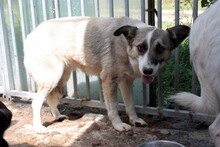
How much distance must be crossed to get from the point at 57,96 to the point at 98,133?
0.81m

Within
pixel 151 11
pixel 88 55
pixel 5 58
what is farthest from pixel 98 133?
pixel 5 58

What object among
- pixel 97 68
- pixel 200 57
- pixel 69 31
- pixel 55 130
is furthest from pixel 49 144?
pixel 200 57

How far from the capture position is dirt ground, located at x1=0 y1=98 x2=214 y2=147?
381 centimetres

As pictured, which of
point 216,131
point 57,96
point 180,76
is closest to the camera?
point 216,131

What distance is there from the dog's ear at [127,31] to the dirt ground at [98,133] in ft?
3.58

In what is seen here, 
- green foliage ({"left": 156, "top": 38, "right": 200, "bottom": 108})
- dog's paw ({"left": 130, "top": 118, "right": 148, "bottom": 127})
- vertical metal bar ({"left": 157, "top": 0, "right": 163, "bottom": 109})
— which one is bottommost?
dog's paw ({"left": 130, "top": 118, "right": 148, "bottom": 127})

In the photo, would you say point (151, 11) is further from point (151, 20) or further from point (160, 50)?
point (160, 50)

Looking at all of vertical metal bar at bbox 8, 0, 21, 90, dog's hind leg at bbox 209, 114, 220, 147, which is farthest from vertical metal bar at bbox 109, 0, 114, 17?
dog's hind leg at bbox 209, 114, 220, 147

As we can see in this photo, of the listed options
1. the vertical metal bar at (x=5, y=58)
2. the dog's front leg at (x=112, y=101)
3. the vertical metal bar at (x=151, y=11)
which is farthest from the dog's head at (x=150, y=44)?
the vertical metal bar at (x=5, y=58)

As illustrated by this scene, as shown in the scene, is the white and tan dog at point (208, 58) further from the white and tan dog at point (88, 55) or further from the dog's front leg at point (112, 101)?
the dog's front leg at point (112, 101)

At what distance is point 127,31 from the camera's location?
12.3ft

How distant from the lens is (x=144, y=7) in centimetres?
413

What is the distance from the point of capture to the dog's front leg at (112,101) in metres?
4.05

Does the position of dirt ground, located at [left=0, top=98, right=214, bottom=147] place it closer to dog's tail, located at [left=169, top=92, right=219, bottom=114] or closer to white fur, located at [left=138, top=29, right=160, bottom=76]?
white fur, located at [left=138, top=29, right=160, bottom=76]
